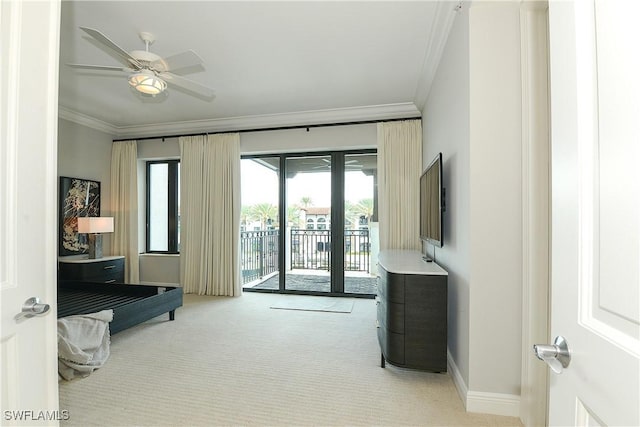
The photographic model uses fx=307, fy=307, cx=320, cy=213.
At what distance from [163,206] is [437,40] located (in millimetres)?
4924

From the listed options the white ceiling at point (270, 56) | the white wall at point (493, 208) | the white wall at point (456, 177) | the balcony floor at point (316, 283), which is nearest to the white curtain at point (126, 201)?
the white ceiling at point (270, 56)

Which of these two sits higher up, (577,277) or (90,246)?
(577,277)

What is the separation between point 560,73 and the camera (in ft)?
2.48

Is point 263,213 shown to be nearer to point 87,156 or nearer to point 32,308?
point 87,156

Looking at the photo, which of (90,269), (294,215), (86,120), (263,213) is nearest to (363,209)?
(294,215)

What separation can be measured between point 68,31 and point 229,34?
130 cm

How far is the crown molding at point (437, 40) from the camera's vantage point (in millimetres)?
2219

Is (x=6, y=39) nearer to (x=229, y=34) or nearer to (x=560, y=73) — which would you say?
(x=560, y=73)

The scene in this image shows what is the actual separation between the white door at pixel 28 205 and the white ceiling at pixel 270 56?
1499mm

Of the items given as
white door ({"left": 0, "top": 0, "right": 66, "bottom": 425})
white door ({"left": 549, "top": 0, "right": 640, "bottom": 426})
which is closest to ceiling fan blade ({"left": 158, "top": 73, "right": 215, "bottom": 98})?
white door ({"left": 0, "top": 0, "right": 66, "bottom": 425})

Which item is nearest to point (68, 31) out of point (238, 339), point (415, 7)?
point (415, 7)

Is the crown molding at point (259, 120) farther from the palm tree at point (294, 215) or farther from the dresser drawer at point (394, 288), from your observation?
the dresser drawer at point (394, 288)

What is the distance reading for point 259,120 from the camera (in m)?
4.71

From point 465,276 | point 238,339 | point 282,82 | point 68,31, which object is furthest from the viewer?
point 282,82
